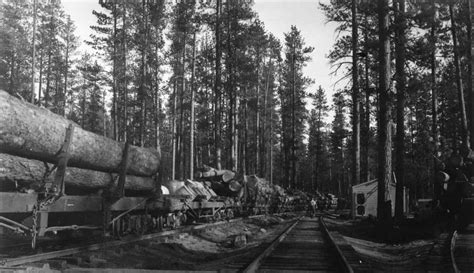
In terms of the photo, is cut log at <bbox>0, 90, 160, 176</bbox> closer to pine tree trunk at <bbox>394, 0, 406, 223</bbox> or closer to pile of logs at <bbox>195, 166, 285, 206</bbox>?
pine tree trunk at <bbox>394, 0, 406, 223</bbox>

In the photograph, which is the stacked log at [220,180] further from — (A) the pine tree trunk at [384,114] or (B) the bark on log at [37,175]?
(B) the bark on log at [37,175]

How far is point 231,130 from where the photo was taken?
3278 cm

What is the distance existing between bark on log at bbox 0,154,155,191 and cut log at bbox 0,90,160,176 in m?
0.14

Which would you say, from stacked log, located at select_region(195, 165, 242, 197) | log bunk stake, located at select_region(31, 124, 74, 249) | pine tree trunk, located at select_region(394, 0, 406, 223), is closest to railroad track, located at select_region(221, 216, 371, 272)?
log bunk stake, located at select_region(31, 124, 74, 249)

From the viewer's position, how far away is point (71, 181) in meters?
10.4

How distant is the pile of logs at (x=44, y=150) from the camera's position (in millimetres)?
8148

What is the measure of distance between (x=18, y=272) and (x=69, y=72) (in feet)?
168

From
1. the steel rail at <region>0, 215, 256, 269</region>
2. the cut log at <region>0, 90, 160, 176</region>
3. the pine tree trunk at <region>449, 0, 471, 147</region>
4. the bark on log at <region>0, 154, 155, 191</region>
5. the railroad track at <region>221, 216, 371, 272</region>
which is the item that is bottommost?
the railroad track at <region>221, 216, 371, 272</region>

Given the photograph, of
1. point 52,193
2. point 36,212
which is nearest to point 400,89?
point 52,193

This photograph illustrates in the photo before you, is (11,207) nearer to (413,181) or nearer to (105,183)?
(105,183)

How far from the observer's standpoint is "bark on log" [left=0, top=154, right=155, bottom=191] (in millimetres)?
8326

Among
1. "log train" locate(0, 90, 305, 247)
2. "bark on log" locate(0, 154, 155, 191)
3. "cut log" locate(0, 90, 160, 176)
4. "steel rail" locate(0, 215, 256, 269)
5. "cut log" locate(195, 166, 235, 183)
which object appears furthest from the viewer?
"cut log" locate(195, 166, 235, 183)

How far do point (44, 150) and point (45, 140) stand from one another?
0.22 metres

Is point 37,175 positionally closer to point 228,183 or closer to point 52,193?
point 52,193
